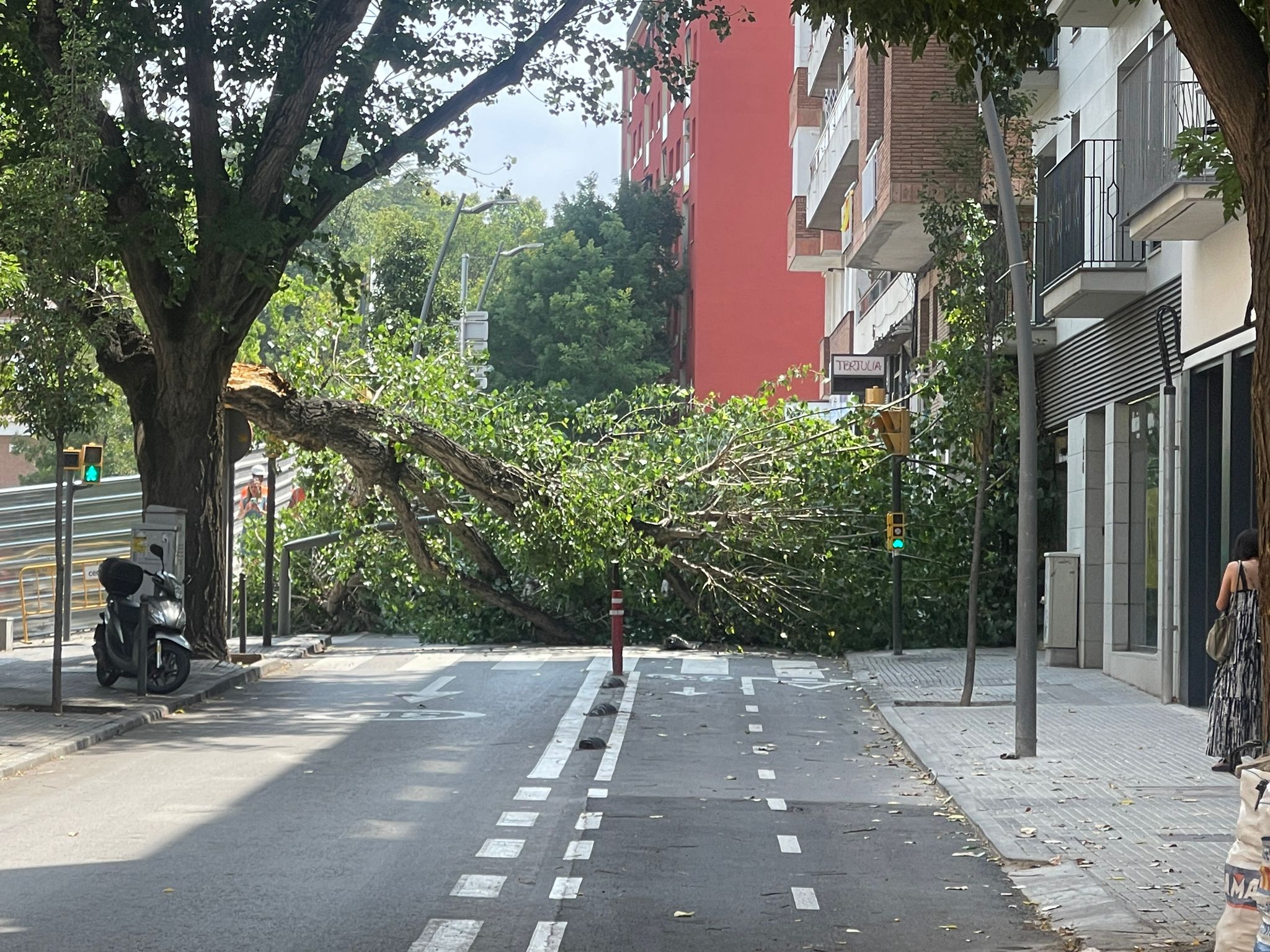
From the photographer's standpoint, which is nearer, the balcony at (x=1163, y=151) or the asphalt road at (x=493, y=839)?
the asphalt road at (x=493, y=839)

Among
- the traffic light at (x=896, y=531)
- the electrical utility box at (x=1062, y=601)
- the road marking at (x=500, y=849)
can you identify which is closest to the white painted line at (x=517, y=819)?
the road marking at (x=500, y=849)

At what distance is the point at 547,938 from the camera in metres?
7.01

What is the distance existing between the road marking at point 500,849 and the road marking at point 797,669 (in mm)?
11791

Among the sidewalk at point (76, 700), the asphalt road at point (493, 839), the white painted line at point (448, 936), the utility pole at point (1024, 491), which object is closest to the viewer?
the white painted line at point (448, 936)

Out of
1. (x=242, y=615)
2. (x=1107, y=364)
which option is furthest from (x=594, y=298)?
(x=1107, y=364)

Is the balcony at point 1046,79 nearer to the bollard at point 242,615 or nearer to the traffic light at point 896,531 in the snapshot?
the traffic light at point 896,531

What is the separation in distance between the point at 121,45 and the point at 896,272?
67.2ft

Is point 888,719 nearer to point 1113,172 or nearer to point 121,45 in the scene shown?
point 1113,172

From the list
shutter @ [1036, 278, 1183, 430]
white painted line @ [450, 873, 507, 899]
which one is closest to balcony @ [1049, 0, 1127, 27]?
shutter @ [1036, 278, 1183, 430]

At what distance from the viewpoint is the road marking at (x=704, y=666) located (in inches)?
835

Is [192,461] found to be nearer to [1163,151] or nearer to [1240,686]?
[1163,151]

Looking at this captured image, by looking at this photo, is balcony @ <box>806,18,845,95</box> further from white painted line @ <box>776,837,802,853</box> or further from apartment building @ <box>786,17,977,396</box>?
white painted line @ <box>776,837,802,853</box>

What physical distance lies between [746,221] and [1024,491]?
47029mm

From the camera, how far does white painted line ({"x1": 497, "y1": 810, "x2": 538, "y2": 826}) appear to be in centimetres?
991
